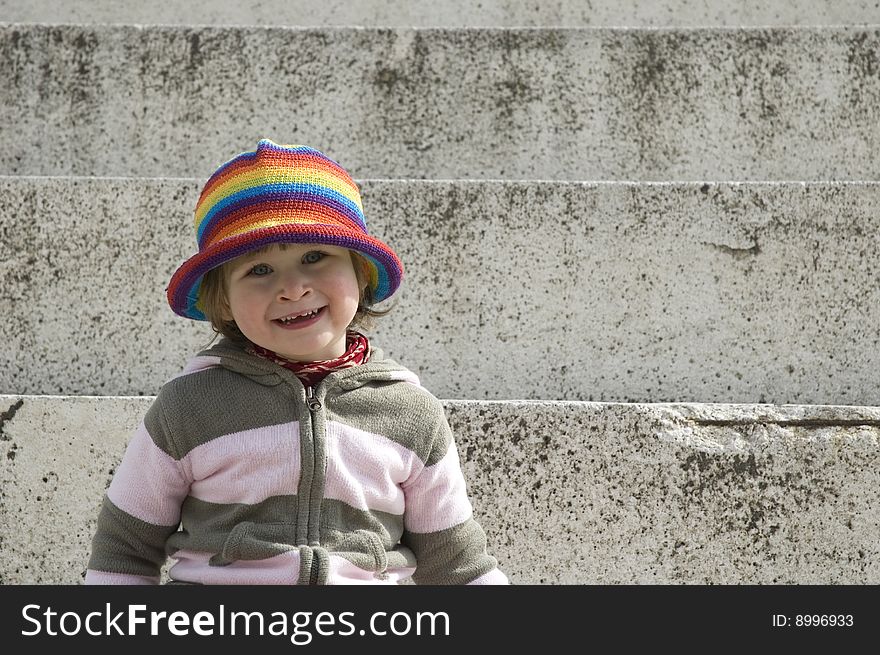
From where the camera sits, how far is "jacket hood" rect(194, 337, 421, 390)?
167cm

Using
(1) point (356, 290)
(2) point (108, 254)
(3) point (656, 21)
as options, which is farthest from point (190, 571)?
(3) point (656, 21)

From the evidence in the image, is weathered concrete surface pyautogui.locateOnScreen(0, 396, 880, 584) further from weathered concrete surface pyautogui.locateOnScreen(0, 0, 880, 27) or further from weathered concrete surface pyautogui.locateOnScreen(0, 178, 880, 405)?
weathered concrete surface pyautogui.locateOnScreen(0, 0, 880, 27)

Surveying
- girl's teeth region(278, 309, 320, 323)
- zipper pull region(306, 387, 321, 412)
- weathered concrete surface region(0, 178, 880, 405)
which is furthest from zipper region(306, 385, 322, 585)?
weathered concrete surface region(0, 178, 880, 405)

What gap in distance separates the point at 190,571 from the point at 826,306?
56.7 inches

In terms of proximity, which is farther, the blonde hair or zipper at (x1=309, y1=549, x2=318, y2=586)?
the blonde hair

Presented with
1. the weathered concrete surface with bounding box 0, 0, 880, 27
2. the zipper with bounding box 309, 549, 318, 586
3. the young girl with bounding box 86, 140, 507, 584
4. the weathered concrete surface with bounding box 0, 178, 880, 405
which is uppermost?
the weathered concrete surface with bounding box 0, 0, 880, 27

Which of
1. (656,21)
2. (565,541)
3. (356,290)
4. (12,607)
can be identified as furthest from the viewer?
(656,21)

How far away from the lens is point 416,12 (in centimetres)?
353

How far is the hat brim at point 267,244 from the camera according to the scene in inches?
61.9

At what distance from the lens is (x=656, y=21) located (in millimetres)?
3463

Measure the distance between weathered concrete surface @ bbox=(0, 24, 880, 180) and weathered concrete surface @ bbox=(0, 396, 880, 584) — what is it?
840 millimetres

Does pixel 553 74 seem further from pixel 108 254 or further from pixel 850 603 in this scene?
pixel 850 603

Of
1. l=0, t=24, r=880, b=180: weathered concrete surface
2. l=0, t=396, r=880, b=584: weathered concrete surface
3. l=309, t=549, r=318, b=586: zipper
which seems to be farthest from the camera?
l=0, t=24, r=880, b=180: weathered concrete surface

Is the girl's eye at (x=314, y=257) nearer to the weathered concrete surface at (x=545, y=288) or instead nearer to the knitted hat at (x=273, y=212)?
the knitted hat at (x=273, y=212)
